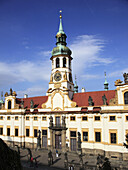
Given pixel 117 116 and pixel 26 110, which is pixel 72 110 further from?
pixel 26 110

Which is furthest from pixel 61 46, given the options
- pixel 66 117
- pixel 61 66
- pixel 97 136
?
pixel 97 136

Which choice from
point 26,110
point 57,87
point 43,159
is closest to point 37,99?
point 26,110

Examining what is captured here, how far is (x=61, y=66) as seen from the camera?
42.9 m

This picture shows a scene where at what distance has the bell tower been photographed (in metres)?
41.5

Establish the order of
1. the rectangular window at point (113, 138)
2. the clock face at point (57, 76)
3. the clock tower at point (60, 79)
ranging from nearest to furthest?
the rectangular window at point (113, 138) < the clock tower at point (60, 79) < the clock face at point (57, 76)

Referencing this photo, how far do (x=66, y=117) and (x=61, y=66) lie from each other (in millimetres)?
14322

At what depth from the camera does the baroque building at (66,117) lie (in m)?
31.7

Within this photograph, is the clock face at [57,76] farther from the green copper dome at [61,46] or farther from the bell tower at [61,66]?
the green copper dome at [61,46]

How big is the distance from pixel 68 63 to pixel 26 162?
27.0m

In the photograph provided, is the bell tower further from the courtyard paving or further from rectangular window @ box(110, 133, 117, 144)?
the courtyard paving

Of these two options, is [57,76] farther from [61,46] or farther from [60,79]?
[61,46]

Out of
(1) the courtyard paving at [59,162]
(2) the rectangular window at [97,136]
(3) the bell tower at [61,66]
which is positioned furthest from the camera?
(3) the bell tower at [61,66]

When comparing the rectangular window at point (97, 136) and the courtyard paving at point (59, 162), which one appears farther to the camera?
the rectangular window at point (97, 136)

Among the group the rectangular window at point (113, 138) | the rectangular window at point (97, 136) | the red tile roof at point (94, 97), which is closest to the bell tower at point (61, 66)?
the red tile roof at point (94, 97)
